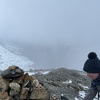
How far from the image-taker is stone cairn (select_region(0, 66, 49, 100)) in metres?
14.9

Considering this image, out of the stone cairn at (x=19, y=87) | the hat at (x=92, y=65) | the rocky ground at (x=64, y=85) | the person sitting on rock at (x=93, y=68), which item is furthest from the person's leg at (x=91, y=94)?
the rocky ground at (x=64, y=85)

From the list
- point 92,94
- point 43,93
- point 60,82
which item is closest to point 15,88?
point 43,93

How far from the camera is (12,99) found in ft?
48.7

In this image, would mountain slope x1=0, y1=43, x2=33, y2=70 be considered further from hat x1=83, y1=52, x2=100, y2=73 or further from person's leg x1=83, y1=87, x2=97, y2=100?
hat x1=83, y1=52, x2=100, y2=73

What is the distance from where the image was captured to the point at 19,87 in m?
15.1

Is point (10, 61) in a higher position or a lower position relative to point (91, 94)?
lower

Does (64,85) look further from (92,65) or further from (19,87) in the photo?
(92,65)

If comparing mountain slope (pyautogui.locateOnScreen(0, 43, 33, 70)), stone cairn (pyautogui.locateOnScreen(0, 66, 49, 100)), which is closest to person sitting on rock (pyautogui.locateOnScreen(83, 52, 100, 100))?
stone cairn (pyautogui.locateOnScreen(0, 66, 49, 100))

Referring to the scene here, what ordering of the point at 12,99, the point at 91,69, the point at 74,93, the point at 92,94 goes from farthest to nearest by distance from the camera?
the point at 74,93 < the point at 12,99 < the point at 92,94 < the point at 91,69

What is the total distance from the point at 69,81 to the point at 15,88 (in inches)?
336

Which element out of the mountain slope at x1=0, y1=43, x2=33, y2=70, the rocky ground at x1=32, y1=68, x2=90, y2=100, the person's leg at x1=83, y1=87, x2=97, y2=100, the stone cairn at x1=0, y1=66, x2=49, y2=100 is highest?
the person's leg at x1=83, y1=87, x2=97, y2=100

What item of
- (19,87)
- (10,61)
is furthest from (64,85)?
(10,61)

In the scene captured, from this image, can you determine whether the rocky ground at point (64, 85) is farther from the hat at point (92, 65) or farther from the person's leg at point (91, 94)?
the hat at point (92, 65)

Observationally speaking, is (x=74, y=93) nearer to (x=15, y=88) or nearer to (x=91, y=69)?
(x=15, y=88)
